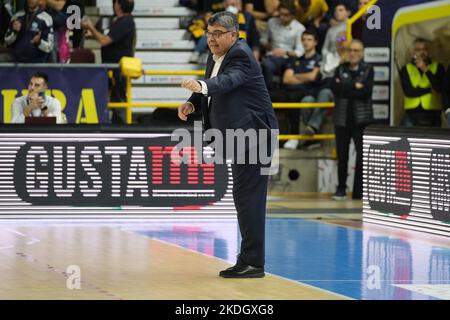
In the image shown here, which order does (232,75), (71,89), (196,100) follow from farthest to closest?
(71,89)
(196,100)
(232,75)

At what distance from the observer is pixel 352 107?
20.2 metres

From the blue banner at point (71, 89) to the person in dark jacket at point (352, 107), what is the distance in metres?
4.13

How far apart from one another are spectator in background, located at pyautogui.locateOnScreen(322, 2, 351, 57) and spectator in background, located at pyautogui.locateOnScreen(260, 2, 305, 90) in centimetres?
49

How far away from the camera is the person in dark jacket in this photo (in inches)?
786

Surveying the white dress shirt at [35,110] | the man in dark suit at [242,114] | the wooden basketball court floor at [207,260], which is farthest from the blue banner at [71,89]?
the man in dark suit at [242,114]

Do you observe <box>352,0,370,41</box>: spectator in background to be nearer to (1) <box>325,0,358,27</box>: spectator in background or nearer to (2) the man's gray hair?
(1) <box>325,0,358,27</box>: spectator in background

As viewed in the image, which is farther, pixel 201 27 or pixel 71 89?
pixel 201 27

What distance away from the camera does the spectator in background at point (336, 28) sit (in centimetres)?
2157

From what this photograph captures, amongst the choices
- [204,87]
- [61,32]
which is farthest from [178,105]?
[204,87]

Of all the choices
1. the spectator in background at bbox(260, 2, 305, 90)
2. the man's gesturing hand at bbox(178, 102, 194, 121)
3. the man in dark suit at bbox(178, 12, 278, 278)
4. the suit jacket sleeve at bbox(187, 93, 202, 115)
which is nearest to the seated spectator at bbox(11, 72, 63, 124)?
the spectator in background at bbox(260, 2, 305, 90)

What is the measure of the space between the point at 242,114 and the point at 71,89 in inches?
344

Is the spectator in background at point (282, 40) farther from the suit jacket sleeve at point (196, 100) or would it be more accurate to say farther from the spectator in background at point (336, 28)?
the suit jacket sleeve at point (196, 100)

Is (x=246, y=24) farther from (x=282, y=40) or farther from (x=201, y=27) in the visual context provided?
(x=201, y=27)

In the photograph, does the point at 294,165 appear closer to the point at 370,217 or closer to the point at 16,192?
the point at 370,217
